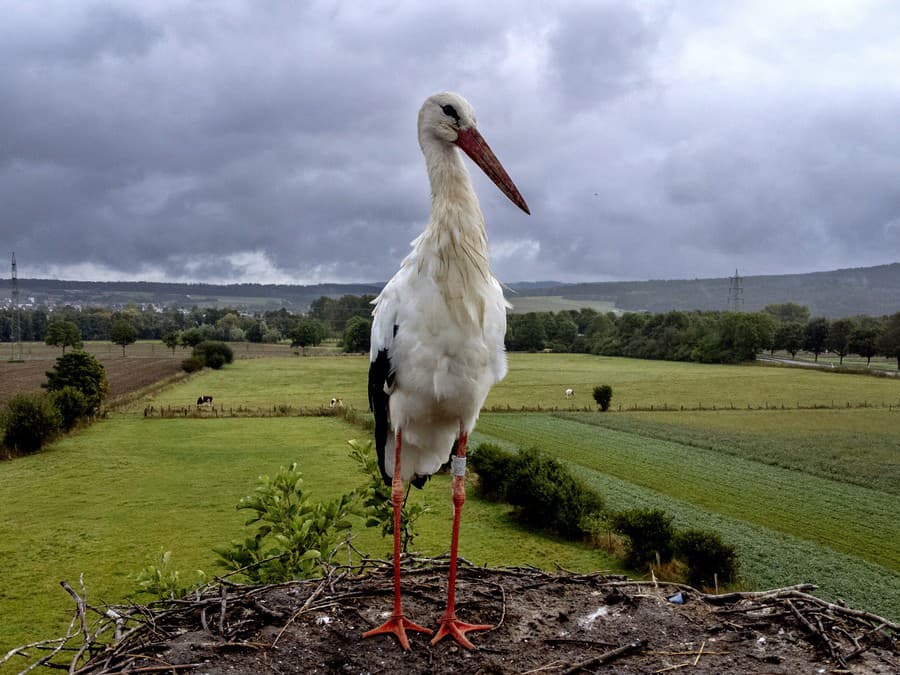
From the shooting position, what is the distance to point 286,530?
621cm

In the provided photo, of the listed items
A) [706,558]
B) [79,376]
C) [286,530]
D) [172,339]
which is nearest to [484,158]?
[286,530]

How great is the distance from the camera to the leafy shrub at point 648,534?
14.9m

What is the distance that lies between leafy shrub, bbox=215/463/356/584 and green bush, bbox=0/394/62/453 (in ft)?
93.6

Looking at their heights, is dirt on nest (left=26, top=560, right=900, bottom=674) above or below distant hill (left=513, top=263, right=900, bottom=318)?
below

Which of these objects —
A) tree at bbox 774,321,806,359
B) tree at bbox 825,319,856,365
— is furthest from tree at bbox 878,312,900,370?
tree at bbox 774,321,806,359

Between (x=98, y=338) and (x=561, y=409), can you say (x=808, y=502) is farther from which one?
(x=98, y=338)

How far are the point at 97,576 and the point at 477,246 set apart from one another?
51.4ft

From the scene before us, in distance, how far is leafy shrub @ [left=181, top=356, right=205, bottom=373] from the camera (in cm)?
6850

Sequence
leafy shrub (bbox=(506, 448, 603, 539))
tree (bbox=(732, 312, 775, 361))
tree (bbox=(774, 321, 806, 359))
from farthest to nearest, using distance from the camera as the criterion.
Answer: tree (bbox=(732, 312, 775, 361)) < tree (bbox=(774, 321, 806, 359)) < leafy shrub (bbox=(506, 448, 603, 539))

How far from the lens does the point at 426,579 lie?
612cm

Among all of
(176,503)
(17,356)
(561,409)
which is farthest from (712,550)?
(17,356)

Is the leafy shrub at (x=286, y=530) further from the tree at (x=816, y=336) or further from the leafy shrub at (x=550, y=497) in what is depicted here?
the tree at (x=816, y=336)

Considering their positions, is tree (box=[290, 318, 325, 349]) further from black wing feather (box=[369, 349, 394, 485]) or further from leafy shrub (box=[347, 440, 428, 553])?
black wing feather (box=[369, 349, 394, 485])

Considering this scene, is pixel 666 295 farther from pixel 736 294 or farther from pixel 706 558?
pixel 706 558
